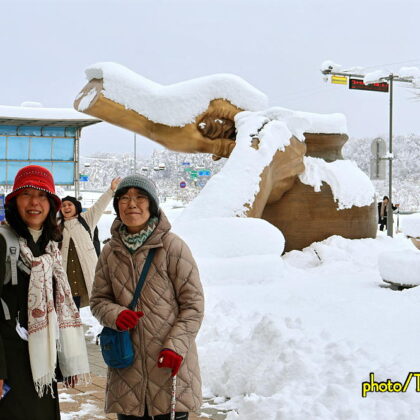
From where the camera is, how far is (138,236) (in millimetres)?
2889

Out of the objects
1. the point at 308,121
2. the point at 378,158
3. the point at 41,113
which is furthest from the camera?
the point at 41,113

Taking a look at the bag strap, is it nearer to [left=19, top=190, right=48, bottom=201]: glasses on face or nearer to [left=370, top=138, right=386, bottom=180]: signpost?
[left=19, top=190, right=48, bottom=201]: glasses on face

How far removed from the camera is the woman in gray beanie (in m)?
2.75

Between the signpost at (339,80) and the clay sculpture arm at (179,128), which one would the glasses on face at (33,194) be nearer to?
the clay sculpture arm at (179,128)

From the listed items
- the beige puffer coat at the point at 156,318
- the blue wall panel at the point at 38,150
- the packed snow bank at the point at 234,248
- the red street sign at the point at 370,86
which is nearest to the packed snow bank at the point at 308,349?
the packed snow bank at the point at 234,248

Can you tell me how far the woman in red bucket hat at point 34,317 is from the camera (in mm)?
2572

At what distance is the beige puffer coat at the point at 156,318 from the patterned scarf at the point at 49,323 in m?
0.18

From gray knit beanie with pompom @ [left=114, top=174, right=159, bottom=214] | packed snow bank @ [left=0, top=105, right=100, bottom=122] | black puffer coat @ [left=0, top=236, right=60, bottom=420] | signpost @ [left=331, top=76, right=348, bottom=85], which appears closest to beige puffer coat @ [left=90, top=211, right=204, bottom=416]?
gray knit beanie with pompom @ [left=114, top=174, right=159, bottom=214]

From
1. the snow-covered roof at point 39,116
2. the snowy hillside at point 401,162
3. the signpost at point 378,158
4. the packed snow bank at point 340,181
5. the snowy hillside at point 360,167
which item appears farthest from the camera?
the snowy hillside at point 401,162

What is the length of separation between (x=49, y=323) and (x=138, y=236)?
564 mm

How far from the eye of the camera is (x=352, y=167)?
40.3ft

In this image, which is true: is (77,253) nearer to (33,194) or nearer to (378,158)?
(33,194)

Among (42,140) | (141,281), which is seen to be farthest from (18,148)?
(141,281)

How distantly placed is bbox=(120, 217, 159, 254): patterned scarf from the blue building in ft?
69.1
